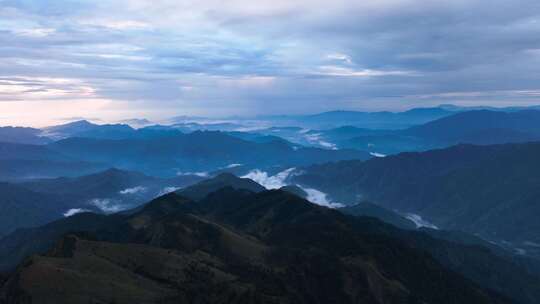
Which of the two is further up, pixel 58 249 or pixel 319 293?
pixel 58 249

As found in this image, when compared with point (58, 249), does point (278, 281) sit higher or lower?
lower

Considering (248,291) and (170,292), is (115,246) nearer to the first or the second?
(170,292)

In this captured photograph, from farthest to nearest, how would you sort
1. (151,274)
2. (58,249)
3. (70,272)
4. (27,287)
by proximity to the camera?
(58,249) → (151,274) → (70,272) → (27,287)

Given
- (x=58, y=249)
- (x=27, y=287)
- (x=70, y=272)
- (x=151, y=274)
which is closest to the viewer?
(x=27, y=287)

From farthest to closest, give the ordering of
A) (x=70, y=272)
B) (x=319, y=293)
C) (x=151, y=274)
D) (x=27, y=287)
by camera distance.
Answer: (x=319, y=293) → (x=151, y=274) → (x=70, y=272) → (x=27, y=287)

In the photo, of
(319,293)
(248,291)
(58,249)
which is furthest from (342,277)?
(58,249)

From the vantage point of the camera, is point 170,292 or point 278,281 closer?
point 170,292

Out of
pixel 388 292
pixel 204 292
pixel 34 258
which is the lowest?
pixel 388 292

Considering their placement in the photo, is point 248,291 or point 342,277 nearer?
point 248,291

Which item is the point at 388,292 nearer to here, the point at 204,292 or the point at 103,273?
the point at 204,292

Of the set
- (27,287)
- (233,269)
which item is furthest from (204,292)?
(27,287)
